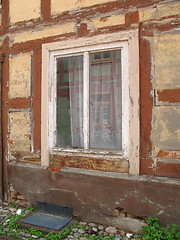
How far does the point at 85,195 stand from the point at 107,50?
2288mm

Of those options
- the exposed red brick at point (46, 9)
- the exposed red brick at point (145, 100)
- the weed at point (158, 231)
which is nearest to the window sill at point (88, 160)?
the exposed red brick at point (145, 100)

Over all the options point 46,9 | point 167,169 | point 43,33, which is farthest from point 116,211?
point 46,9

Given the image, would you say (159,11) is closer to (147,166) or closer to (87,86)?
(87,86)

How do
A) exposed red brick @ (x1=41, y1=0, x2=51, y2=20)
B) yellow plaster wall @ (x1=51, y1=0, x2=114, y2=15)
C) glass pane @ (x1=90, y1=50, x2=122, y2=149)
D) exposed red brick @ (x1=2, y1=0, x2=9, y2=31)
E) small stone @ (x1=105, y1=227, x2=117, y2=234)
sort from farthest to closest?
exposed red brick @ (x1=2, y1=0, x2=9, y2=31)
exposed red brick @ (x1=41, y1=0, x2=51, y2=20)
yellow plaster wall @ (x1=51, y1=0, x2=114, y2=15)
glass pane @ (x1=90, y1=50, x2=122, y2=149)
small stone @ (x1=105, y1=227, x2=117, y2=234)

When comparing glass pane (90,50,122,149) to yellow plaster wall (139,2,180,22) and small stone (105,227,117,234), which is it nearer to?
yellow plaster wall (139,2,180,22)

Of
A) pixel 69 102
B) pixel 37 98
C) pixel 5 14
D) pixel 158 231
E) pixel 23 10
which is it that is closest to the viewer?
pixel 158 231

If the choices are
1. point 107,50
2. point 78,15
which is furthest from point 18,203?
point 78,15

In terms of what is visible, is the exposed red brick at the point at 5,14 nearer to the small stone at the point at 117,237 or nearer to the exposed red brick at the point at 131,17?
the exposed red brick at the point at 131,17

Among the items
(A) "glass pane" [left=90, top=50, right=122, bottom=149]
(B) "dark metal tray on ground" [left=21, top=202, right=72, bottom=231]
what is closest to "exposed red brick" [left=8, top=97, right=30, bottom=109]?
(A) "glass pane" [left=90, top=50, right=122, bottom=149]

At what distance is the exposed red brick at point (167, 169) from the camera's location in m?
2.76

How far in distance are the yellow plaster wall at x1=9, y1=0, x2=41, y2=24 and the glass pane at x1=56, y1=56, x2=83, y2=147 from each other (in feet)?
3.37

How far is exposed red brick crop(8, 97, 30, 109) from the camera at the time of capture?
3.82 metres

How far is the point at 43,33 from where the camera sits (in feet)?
12.1

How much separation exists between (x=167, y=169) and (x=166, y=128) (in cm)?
56
